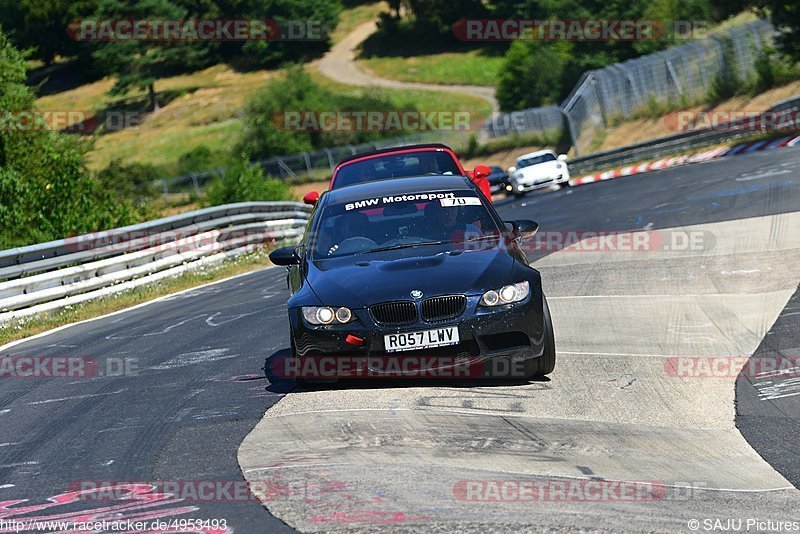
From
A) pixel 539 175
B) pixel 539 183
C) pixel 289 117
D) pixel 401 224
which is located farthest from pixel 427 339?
pixel 289 117

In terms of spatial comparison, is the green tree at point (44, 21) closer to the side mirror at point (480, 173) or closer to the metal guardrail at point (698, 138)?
the metal guardrail at point (698, 138)

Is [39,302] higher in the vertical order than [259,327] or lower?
lower

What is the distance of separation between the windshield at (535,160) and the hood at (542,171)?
2.20ft

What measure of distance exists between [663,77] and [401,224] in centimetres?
4044

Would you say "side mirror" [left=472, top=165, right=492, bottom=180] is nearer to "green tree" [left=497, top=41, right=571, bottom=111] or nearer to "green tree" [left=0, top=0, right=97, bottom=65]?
"green tree" [left=497, top=41, right=571, bottom=111]

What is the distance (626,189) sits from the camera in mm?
26234

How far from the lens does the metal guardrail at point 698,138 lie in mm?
35188

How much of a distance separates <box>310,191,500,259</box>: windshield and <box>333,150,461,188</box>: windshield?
5.84 metres

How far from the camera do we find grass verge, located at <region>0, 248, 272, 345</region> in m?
14.5

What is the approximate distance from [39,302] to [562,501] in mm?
11781

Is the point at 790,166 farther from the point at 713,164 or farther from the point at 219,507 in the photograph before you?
the point at 219,507

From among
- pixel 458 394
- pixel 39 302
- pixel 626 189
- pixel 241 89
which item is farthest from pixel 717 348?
pixel 241 89

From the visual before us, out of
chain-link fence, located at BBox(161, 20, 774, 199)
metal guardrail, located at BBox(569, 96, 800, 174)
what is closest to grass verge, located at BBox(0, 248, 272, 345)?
metal guardrail, located at BBox(569, 96, 800, 174)

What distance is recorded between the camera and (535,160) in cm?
3647
